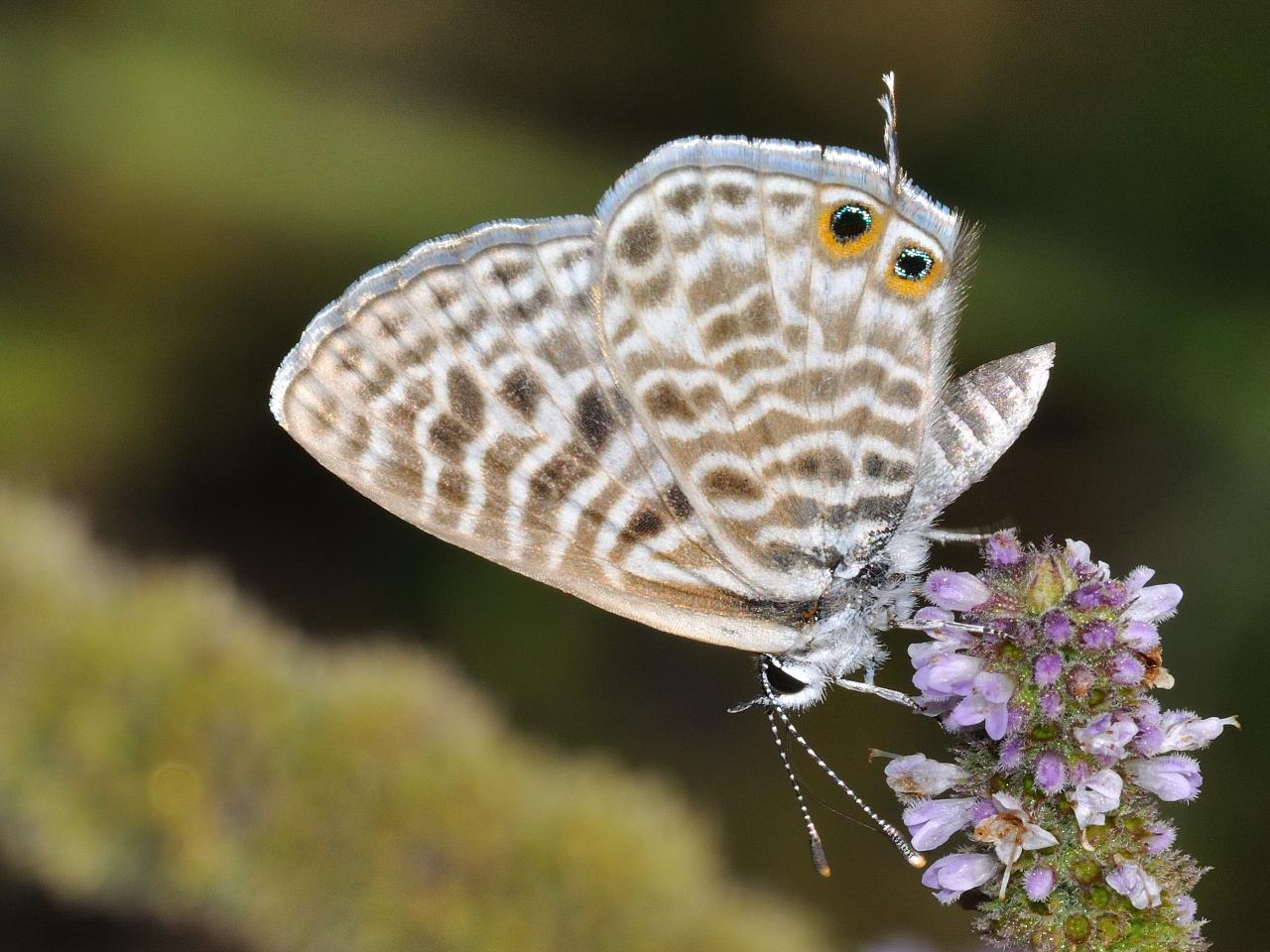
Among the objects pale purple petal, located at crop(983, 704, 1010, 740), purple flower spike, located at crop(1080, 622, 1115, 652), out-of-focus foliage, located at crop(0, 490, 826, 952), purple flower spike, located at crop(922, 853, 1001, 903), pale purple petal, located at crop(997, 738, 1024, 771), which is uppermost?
purple flower spike, located at crop(1080, 622, 1115, 652)

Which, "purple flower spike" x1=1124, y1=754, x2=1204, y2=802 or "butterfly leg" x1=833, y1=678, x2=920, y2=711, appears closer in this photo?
"purple flower spike" x1=1124, y1=754, x2=1204, y2=802

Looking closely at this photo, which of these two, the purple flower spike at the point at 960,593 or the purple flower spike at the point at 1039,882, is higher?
the purple flower spike at the point at 960,593

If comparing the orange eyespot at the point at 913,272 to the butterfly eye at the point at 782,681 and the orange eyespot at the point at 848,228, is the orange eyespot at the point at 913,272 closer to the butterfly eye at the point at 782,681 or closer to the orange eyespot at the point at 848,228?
the orange eyespot at the point at 848,228

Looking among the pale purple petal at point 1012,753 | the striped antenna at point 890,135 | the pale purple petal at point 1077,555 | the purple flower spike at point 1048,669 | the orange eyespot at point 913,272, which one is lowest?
the pale purple petal at point 1012,753

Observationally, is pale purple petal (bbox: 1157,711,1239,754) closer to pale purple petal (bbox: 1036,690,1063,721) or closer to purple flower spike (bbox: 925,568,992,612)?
pale purple petal (bbox: 1036,690,1063,721)

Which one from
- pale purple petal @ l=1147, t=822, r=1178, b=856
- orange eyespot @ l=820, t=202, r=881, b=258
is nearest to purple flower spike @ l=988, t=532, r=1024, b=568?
pale purple petal @ l=1147, t=822, r=1178, b=856

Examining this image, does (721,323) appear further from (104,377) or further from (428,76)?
(104,377)

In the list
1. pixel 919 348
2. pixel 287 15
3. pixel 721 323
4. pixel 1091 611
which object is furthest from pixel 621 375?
pixel 287 15

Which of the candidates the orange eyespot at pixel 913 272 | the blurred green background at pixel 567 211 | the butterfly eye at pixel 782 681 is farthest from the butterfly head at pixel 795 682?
the blurred green background at pixel 567 211
